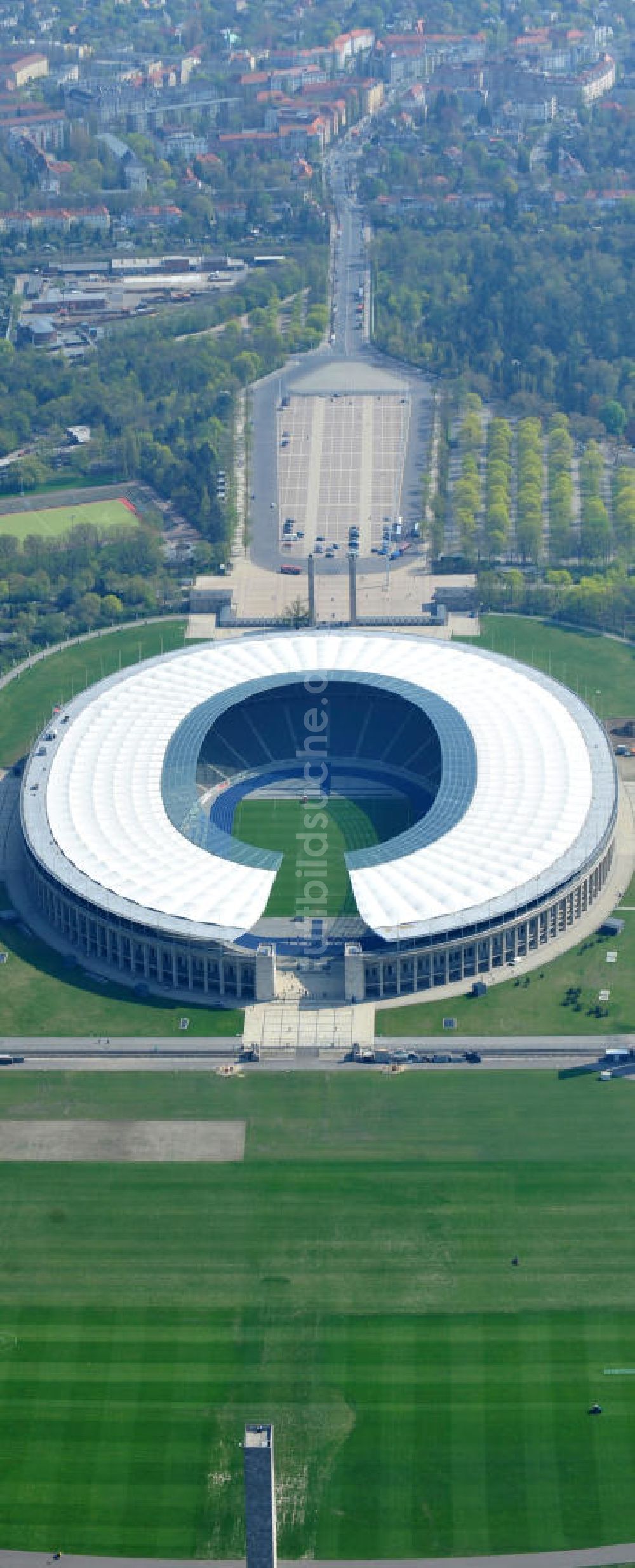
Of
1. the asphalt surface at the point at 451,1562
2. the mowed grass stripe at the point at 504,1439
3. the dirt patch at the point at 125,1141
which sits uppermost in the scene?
the dirt patch at the point at 125,1141

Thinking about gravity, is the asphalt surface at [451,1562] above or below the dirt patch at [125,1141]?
below

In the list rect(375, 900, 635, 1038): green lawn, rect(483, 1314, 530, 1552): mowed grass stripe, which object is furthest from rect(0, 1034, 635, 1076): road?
rect(483, 1314, 530, 1552): mowed grass stripe

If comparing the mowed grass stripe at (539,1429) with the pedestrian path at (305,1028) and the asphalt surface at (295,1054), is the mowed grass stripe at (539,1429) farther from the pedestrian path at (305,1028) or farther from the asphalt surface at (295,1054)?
the pedestrian path at (305,1028)

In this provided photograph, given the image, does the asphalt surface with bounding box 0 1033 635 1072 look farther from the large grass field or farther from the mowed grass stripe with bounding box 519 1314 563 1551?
the mowed grass stripe with bounding box 519 1314 563 1551

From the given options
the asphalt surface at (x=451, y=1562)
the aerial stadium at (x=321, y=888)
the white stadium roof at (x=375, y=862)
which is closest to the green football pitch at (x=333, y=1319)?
the asphalt surface at (x=451, y=1562)

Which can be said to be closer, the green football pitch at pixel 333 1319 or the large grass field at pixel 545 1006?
the green football pitch at pixel 333 1319

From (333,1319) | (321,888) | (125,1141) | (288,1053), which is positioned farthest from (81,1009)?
(333,1319)
